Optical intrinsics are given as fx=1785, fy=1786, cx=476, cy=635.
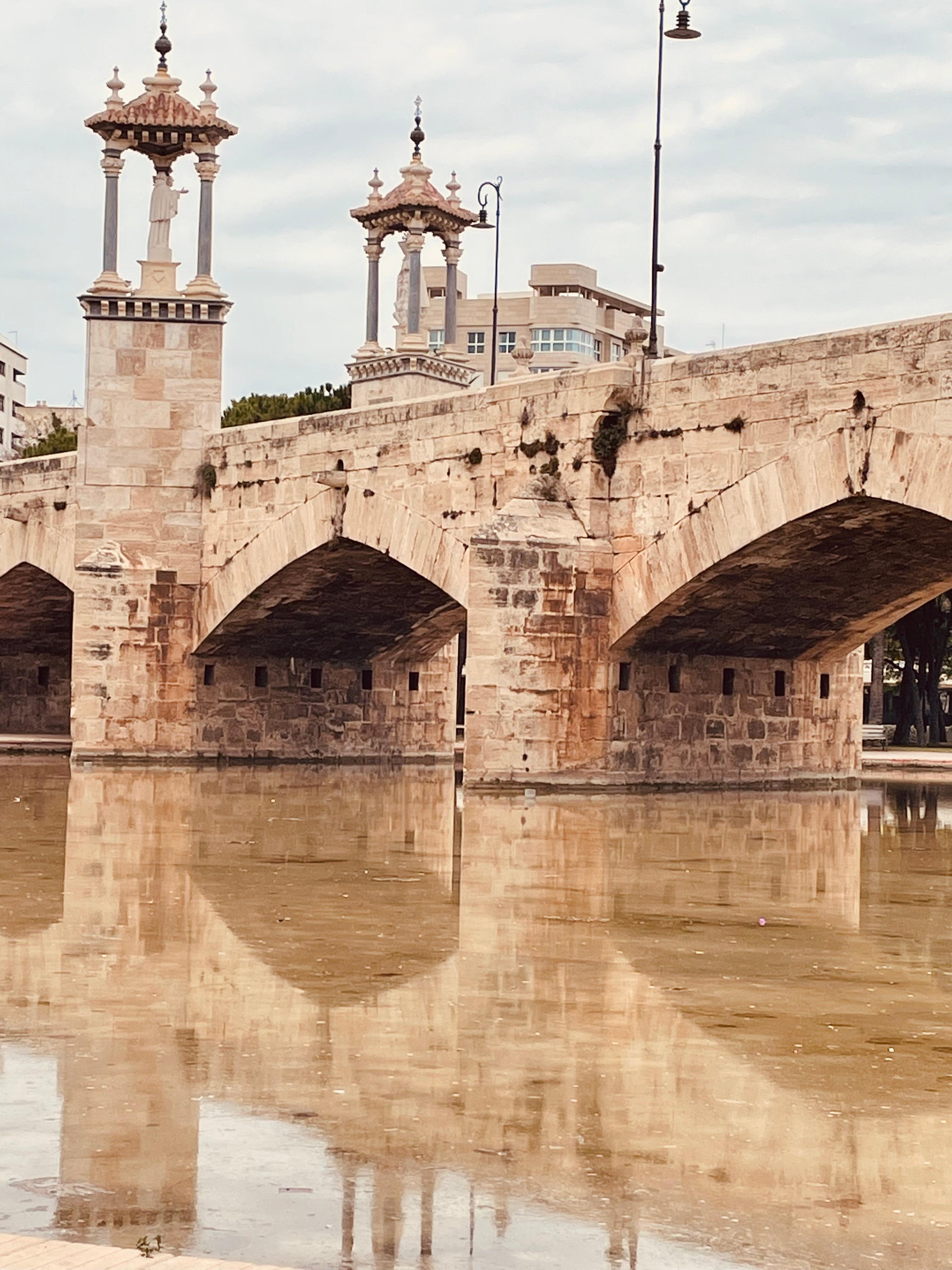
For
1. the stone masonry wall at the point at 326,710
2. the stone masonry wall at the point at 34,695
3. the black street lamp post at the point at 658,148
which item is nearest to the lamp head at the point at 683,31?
the black street lamp post at the point at 658,148

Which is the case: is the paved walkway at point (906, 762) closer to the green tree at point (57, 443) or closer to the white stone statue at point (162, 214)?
the white stone statue at point (162, 214)

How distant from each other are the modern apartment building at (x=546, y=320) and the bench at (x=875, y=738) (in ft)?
129

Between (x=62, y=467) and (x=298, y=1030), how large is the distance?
77.2ft

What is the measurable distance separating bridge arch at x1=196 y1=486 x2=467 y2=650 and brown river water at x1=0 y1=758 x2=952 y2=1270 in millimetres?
9210

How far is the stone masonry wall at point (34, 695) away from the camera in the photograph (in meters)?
34.7

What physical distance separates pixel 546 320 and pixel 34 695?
44418 mm

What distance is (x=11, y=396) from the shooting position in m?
89.8

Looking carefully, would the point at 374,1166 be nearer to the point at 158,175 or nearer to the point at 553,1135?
the point at 553,1135

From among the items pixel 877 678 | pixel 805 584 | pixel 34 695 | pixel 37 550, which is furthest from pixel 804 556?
pixel 877 678

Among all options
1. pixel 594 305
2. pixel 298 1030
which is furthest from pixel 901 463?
pixel 594 305

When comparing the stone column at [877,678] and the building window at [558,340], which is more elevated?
the building window at [558,340]

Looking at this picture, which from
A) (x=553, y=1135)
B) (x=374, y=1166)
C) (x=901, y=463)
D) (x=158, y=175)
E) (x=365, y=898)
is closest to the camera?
(x=374, y=1166)

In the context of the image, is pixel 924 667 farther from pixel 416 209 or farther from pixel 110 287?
pixel 110 287

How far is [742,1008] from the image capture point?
21.0 feet
